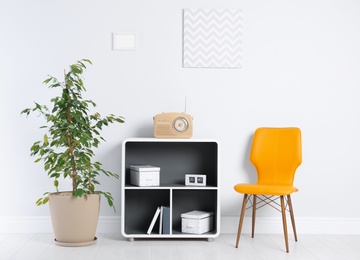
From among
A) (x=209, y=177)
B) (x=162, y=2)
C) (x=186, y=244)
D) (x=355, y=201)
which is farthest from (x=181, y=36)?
(x=355, y=201)

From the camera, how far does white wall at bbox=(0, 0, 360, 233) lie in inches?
170

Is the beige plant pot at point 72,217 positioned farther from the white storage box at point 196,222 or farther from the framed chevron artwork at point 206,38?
the framed chevron artwork at point 206,38

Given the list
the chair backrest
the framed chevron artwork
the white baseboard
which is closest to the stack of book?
the white baseboard

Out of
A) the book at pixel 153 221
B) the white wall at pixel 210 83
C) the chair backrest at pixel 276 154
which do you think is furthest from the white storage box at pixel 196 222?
the chair backrest at pixel 276 154

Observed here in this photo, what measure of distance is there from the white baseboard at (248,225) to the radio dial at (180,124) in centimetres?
84

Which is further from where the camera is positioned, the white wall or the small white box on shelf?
the white wall

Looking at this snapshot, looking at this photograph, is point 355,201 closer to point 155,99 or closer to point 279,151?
point 279,151

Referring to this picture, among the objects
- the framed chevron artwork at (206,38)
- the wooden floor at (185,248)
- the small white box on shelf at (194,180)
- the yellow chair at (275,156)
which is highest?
the framed chevron artwork at (206,38)

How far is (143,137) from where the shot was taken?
4328 millimetres

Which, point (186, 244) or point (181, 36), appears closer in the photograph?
point (186, 244)

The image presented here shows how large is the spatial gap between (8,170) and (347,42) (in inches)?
114

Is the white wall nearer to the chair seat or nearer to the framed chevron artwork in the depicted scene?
the framed chevron artwork

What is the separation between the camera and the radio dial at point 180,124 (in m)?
4.05

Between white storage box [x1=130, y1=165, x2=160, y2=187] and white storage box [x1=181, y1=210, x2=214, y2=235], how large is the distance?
0.33 m
